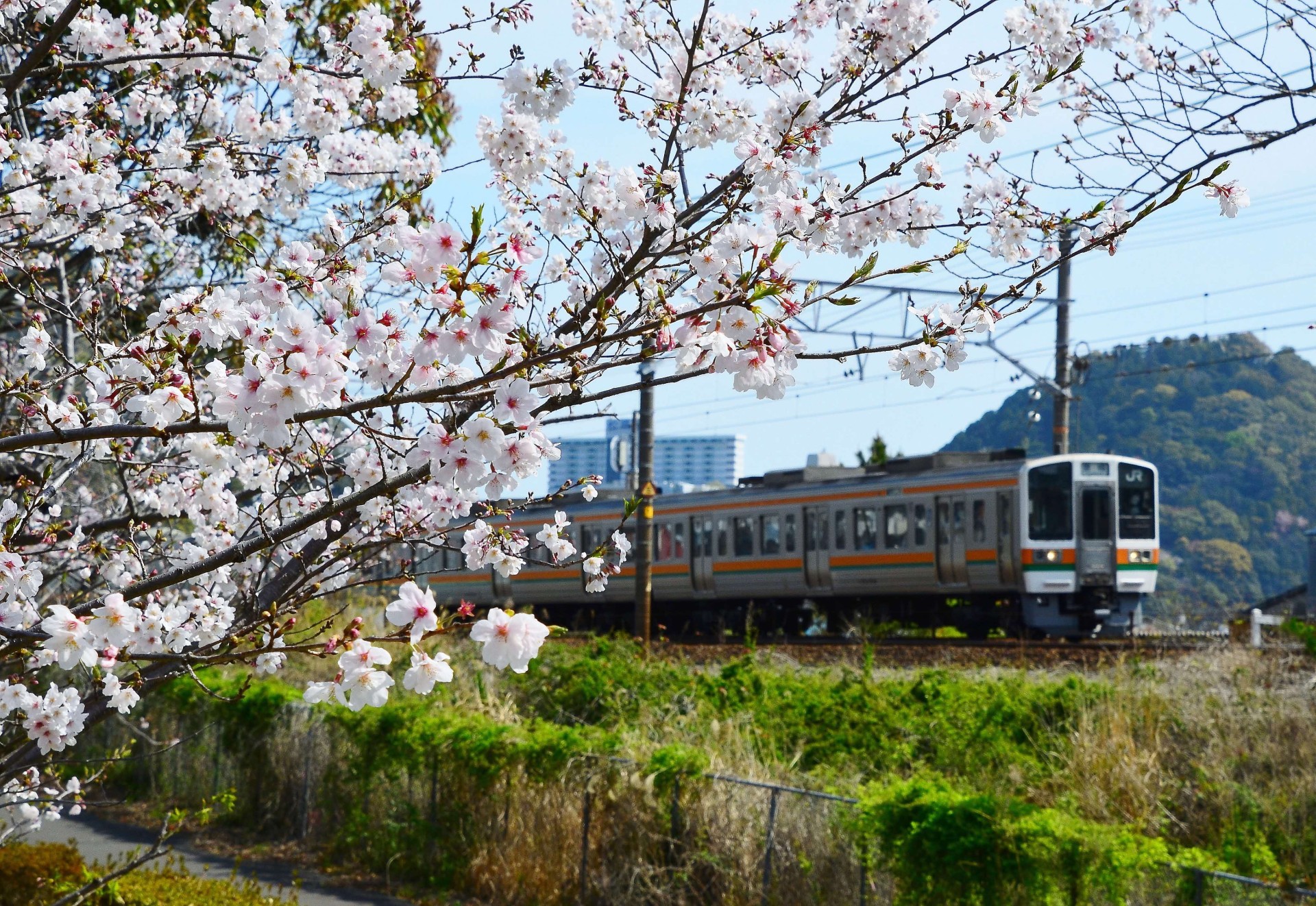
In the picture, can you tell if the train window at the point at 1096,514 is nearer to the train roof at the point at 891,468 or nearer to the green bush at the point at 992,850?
the train roof at the point at 891,468

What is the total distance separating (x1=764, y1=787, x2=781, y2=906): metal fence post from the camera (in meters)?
7.16

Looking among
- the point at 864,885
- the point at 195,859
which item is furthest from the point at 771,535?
the point at 864,885

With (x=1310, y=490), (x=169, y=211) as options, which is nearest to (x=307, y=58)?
(x=169, y=211)

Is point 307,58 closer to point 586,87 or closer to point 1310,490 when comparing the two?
point 586,87

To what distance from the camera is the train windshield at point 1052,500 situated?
61.1ft

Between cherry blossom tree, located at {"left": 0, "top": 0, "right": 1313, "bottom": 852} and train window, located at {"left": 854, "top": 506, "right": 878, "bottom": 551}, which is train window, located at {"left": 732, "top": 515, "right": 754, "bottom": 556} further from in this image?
cherry blossom tree, located at {"left": 0, "top": 0, "right": 1313, "bottom": 852}

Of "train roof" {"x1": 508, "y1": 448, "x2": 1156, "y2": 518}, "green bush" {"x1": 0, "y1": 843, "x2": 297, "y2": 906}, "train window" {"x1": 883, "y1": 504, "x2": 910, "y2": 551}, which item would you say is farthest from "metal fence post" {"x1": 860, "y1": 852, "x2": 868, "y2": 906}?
"train window" {"x1": 883, "y1": 504, "x2": 910, "y2": 551}

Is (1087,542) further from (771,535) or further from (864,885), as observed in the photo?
(864,885)

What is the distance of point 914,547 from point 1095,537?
8.35 feet

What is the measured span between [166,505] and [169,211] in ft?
4.54

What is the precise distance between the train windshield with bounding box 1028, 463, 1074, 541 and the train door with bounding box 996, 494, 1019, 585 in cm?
31

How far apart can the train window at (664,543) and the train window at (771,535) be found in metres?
→ 2.41

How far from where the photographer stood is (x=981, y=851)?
597cm

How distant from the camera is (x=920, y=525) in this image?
19.9 m
